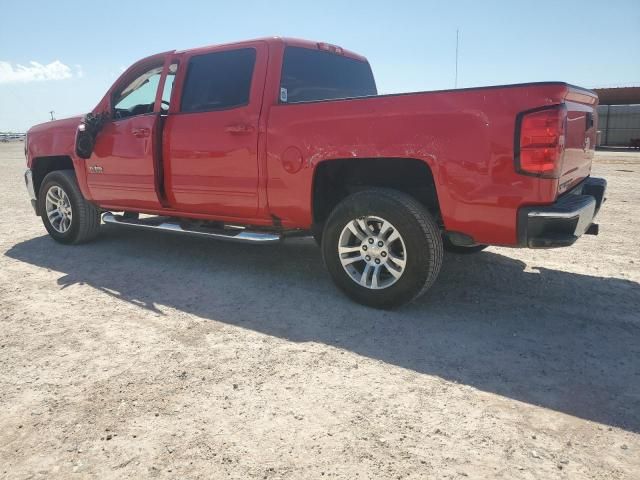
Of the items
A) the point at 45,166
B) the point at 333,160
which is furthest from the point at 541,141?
the point at 45,166

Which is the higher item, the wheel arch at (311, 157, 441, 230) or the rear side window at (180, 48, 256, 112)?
the rear side window at (180, 48, 256, 112)

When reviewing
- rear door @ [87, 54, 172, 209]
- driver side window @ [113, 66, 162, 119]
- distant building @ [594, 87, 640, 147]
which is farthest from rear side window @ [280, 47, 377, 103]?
distant building @ [594, 87, 640, 147]

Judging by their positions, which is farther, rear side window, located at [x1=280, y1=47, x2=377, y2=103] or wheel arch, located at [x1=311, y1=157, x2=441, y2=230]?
rear side window, located at [x1=280, y1=47, x2=377, y2=103]

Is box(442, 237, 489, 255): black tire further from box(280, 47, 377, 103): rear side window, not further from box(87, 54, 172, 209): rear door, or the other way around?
box(87, 54, 172, 209): rear door

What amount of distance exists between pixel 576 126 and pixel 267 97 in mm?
2309

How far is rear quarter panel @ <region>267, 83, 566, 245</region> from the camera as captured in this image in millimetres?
2996

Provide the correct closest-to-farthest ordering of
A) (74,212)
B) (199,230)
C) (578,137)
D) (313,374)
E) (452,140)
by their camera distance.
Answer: (313,374), (452,140), (578,137), (199,230), (74,212)

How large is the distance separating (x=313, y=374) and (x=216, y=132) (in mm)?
2429

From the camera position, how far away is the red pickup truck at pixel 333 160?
10.00 feet

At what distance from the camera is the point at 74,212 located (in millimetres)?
5785

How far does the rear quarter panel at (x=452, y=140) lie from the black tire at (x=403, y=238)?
0.58 feet

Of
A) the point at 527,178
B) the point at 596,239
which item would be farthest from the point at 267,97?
the point at 596,239

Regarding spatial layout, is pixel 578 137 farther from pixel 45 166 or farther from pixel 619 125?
pixel 619 125

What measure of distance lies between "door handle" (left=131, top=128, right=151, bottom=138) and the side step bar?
0.89 metres
